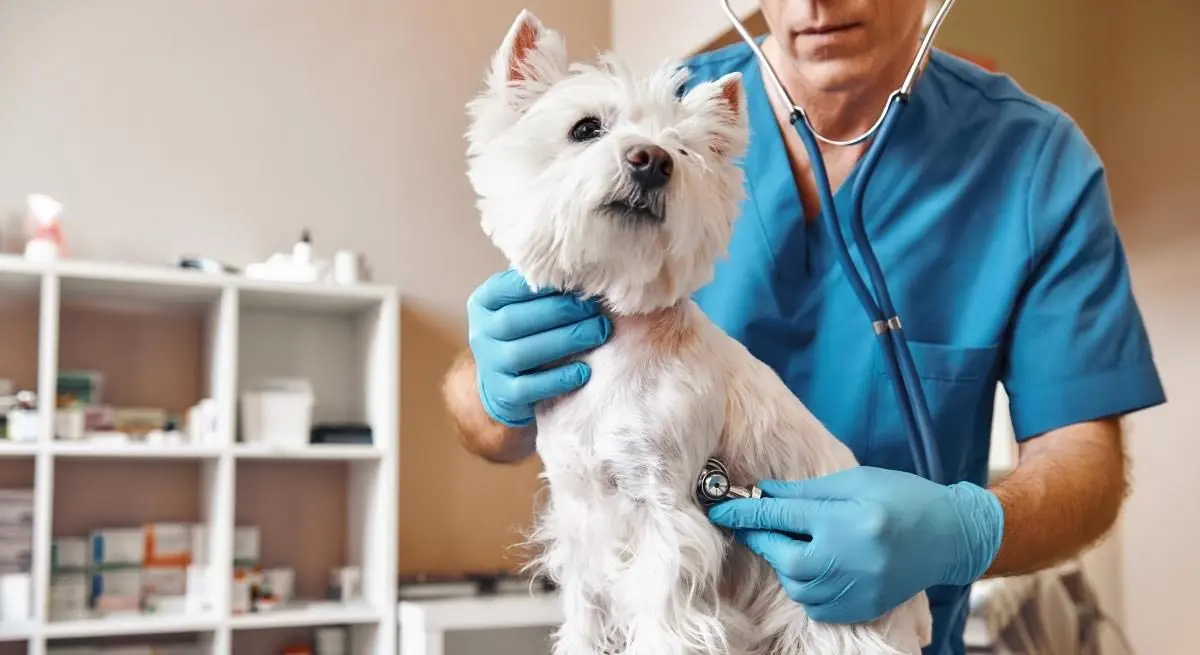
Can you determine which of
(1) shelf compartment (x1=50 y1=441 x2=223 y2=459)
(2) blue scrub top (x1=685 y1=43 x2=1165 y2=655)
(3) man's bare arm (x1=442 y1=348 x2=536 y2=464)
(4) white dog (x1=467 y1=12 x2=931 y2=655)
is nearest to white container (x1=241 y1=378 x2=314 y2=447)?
(1) shelf compartment (x1=50 y1=441 x2=223 y2=459)

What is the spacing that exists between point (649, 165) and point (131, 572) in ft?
6.79

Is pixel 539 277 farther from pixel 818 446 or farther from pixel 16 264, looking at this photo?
pixel 16 264

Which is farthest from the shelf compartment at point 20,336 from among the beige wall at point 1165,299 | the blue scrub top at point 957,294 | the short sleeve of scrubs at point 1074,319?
the beige wall at point 1165,299

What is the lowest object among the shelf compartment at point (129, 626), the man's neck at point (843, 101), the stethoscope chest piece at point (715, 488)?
the shelf compartment at point (129, 626)

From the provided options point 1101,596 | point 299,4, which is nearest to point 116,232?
point 299,4

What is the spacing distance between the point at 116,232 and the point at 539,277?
2.05 meters

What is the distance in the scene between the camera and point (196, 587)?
2297mm

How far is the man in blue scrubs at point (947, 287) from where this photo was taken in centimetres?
109

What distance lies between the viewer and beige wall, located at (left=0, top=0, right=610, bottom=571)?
2.45 m

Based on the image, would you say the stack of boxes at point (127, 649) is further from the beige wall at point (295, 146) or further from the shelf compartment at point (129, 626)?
the beige wall at point (295, 146)

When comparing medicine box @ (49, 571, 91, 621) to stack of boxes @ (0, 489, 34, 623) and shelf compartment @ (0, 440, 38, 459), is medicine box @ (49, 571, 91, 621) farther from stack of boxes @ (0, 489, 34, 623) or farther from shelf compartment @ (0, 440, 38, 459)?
shelf compartment @ (0, 440, 38, 459)

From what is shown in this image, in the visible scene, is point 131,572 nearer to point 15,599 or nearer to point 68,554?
point 68,554

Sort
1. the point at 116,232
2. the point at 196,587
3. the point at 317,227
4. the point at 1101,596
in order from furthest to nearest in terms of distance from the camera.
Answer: the point at 1101,596
the point at 317,227
the point at 116,232
the point at 196,587

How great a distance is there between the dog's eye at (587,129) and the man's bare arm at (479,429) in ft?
1.25
